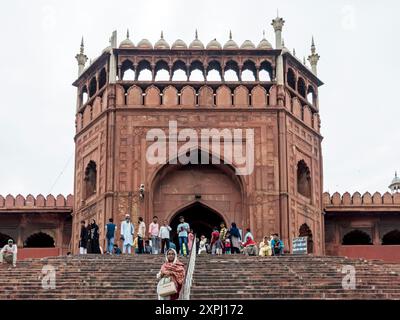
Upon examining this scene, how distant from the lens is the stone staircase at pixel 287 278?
12.4 m

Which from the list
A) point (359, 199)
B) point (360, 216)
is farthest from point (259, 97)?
point (360, 216)

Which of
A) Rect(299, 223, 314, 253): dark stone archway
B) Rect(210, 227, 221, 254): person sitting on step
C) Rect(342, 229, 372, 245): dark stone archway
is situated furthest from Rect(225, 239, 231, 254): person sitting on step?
Rect(342, 229, 372, 245): dark stone archway

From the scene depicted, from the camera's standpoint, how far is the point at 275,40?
23.6m

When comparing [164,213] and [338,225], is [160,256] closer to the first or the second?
[164,213]

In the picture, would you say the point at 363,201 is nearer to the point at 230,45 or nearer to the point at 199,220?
the point at 199,220

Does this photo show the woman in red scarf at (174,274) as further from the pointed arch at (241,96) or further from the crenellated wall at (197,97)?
the pointed arch at (241,96)

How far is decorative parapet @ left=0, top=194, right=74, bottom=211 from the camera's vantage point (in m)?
25.0

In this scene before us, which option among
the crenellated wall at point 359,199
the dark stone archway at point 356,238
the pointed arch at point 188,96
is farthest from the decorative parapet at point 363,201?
the pointed arch at point 188,96

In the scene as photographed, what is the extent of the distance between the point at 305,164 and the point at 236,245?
5.84 m

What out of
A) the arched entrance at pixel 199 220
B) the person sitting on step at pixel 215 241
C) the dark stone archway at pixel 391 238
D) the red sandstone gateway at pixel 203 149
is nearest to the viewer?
the person sitting on step at pixel 215 241

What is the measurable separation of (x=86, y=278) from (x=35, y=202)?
11.9 metres

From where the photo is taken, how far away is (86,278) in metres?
13.6

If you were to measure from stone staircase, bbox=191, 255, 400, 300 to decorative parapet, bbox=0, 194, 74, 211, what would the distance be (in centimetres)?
962

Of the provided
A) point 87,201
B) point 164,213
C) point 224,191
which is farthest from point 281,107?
point 87,201
